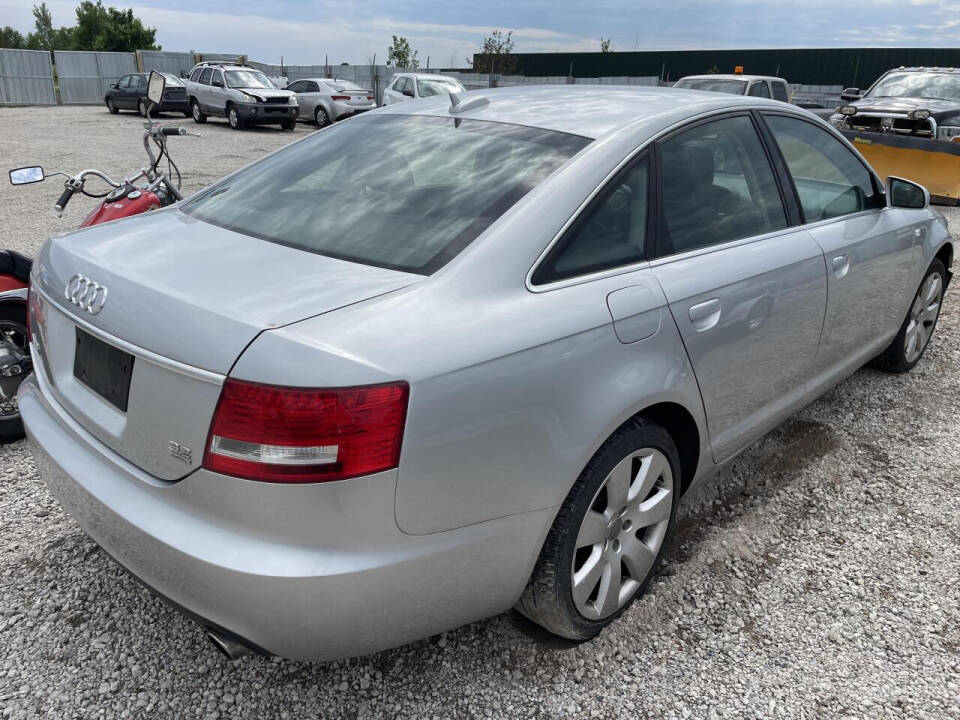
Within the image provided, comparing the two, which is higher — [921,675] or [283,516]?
[283,516]

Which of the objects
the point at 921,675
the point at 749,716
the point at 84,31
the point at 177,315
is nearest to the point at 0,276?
the point at 177,315

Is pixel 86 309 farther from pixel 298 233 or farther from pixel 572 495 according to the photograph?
pixel 572 495

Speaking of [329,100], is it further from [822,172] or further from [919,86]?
[822,172]

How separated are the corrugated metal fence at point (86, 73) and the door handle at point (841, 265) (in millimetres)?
36955

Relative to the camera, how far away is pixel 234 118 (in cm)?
2209

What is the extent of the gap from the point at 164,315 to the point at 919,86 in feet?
47.4

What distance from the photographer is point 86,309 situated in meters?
2.02

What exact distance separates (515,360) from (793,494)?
81.3 inches

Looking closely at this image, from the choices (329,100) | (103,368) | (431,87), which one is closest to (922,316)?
(103,368)

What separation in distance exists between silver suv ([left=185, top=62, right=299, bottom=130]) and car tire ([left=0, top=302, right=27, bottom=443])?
1943 cm

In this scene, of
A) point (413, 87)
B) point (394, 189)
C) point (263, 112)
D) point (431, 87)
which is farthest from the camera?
point (263, 112)

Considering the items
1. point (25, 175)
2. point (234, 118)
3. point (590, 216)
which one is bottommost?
point (234, 118)

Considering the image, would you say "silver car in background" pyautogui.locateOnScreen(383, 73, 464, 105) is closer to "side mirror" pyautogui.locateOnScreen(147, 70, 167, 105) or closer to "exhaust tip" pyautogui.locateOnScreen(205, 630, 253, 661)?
"side mirror" pyautogui.locateOnScreen(147, 70, 167, 105)

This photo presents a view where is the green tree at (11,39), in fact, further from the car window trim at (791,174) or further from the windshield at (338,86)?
the car window trim at (791,174)
